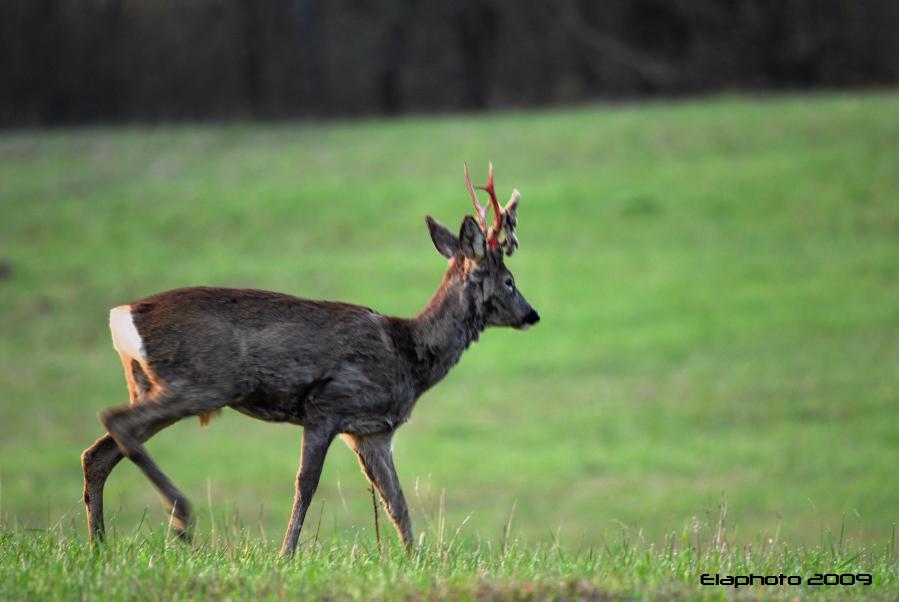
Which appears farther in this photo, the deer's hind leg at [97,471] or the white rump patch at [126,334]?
the white rump patch at [126,334]

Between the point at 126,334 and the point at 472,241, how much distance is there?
6.46ft

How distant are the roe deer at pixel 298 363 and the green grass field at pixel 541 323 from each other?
1.54 ft

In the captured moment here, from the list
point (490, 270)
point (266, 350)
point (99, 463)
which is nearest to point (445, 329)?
point (490, 270)

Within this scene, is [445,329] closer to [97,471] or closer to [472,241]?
[472,241]

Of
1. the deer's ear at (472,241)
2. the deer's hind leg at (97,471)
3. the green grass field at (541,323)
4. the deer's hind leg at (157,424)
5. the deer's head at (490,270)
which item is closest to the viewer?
the deer's hind leg at (157,424)

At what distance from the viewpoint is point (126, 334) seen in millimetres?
6980

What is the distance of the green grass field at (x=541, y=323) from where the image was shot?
14633mm

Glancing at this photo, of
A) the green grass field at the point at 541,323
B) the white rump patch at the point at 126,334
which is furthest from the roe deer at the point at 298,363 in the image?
the green grass field at the point at 541,323

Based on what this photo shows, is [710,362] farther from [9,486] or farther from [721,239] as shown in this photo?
[9,486]

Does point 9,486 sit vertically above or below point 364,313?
below

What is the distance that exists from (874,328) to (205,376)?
15904mm

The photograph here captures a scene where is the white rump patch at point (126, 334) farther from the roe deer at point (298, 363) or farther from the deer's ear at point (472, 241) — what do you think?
the deer's ear at point (472, 241)

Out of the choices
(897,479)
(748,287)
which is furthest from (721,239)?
(897,479)

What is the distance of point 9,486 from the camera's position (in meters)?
17.0
